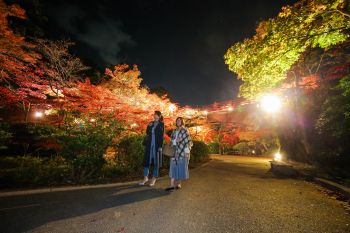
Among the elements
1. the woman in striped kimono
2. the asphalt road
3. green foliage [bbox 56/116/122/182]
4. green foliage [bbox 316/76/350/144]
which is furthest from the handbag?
green foliage [bbox 316/76/350/144]

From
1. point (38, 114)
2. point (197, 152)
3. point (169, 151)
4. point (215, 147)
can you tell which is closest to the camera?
point (169, 151)

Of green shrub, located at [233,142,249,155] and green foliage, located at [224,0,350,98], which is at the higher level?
green foliage, located at [224,0,350,98]

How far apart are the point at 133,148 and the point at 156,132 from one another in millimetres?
2025

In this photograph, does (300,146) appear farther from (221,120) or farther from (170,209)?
(221,120)

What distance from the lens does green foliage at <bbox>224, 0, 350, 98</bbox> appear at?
5.93 metres

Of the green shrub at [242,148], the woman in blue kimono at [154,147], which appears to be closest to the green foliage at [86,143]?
the woman in blue kimono at [154,147]

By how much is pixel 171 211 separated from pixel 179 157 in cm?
195

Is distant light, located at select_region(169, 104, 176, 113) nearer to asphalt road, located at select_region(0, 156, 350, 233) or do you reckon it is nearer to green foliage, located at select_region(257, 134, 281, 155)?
asphalt road, located at select_region(0, 156, 350, 233)

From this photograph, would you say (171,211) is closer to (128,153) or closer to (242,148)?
(128,153)

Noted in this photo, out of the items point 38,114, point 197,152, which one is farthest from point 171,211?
point 38,114

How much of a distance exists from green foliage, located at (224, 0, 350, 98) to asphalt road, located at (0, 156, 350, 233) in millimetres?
3927

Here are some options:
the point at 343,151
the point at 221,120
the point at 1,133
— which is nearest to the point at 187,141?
the point at 1,133

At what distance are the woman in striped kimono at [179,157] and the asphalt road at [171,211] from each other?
36cm

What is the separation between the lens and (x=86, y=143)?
648 centimetres
